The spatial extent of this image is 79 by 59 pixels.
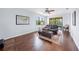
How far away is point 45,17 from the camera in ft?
6.00

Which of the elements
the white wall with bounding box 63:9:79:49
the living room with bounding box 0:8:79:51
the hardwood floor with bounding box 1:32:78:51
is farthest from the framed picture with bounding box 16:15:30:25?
the white wall with bounding box 63:9:79:49

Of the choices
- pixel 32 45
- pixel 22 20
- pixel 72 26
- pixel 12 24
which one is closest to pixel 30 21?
pixel 22 20

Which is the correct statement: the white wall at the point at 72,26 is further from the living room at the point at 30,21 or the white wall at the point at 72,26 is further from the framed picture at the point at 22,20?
the framed picture at the point at 22,20

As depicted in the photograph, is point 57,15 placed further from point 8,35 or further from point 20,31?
point 8,35

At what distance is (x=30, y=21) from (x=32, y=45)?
0.55 metres

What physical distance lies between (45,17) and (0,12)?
0.92 metres

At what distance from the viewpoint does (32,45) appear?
1.71m

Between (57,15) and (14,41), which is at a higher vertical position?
(57,15)

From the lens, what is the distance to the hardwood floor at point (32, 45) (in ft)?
5.24

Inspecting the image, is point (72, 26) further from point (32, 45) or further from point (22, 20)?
point (22, 20)

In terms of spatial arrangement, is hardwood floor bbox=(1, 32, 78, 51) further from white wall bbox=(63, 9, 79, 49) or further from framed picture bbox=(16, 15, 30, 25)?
framed picture bbox=(16, 15, 30, 25)
